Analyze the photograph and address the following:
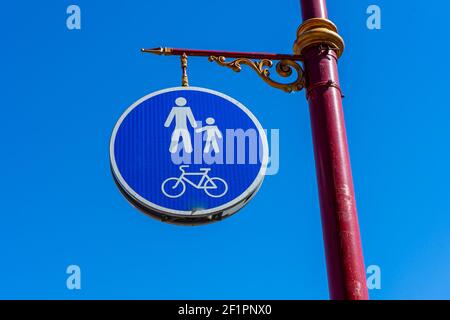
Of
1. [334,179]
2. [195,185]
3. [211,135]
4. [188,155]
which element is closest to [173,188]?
[195,185]

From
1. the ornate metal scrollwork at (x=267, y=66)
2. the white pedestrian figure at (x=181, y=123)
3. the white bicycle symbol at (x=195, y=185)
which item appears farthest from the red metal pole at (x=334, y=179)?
the white pedestrian figure at (x=181, y=123)

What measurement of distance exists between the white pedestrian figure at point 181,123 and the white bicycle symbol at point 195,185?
20 centimetres

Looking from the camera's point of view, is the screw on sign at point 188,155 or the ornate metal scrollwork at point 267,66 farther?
the ornate metal scrollwork at point 267,66

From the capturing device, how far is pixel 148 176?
6.59 metres

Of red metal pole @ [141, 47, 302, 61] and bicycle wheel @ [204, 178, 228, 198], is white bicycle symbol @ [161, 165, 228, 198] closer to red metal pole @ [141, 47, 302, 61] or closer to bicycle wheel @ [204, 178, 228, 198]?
bicycle wheel @ [204, 178, 228, 198]

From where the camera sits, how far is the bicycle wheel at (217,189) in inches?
260

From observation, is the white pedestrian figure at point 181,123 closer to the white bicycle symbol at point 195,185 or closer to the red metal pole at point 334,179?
the white bicycle symbol at point 195,185

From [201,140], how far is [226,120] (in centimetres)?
35

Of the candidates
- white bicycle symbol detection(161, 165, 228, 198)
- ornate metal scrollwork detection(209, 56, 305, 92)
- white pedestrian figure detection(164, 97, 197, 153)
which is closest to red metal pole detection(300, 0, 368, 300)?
ornate metal scrollwork detection(209, 56, 305, 92)

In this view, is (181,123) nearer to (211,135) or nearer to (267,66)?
(211,135)

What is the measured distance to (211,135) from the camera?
6867 mm

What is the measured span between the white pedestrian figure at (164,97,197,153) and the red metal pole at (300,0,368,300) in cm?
99
